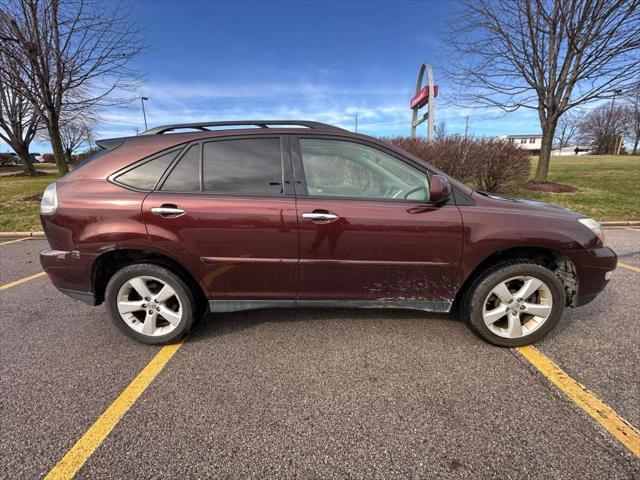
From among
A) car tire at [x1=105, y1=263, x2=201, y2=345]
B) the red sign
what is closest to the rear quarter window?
car tire at [x1=105, y1=263, x2=201, y2=345]

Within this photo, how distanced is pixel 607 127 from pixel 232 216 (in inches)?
3400

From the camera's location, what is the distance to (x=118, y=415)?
75.1 inches

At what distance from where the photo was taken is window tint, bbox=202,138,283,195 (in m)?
2.42

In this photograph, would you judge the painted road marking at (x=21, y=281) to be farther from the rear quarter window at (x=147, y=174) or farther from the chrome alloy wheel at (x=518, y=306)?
the chrome alloy wheel at (x=518, y=306)

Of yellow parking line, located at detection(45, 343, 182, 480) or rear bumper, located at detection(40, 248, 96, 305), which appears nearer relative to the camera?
yellow parking line, located at detection(45, 343, 182, 480)

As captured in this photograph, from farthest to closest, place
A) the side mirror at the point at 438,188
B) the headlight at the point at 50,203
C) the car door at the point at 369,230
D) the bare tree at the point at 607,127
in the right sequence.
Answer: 1. the bare tree at the point at 607,127
2. the headlight at the point at 50,203
3. the car door at the point at 369,230
4. the side mirror at the point at 438,188

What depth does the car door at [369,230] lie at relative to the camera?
91.8 inches

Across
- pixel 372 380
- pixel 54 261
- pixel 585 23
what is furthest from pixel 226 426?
pixel 585 23

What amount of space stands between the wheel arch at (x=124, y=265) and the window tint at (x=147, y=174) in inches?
20.2

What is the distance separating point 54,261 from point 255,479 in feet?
7.45

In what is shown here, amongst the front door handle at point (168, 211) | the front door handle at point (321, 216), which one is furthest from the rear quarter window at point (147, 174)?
the front door handle at point (321, 216)

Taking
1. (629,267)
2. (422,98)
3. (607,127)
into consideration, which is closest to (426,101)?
(422,98)

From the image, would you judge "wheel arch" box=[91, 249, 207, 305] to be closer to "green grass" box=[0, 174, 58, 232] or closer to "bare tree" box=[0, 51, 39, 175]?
"green grass" box=[0, 174, 58, 232]

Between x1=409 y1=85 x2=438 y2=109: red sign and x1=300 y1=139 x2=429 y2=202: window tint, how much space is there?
1344cm
